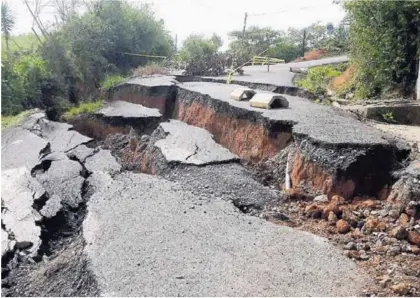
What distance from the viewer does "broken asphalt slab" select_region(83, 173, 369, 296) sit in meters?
3.42

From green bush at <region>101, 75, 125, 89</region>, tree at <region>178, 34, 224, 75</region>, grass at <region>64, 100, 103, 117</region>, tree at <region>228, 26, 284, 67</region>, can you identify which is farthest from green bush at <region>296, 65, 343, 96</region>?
tree at <region>228, 26, 284, 67</region>

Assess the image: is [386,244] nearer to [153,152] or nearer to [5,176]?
[153,152]

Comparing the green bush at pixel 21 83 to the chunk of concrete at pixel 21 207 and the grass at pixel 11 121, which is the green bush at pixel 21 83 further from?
the chunk of concrete at pixel 21 207

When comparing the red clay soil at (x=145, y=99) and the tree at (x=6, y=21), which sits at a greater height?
the tree at (x=6, y=21)

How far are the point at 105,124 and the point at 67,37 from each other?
7651mm

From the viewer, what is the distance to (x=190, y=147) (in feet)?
25.1

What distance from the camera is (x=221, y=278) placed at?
11.6 ft

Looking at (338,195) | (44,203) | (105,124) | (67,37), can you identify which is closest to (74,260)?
(44,203)

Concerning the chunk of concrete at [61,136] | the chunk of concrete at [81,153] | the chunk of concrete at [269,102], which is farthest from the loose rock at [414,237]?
the chunk of concrete at [61,136]

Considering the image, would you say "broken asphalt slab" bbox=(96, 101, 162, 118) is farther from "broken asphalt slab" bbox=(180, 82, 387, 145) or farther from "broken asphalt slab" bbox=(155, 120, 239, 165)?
"broken asphalt slab" bbox=(155, 120, 239, 165)

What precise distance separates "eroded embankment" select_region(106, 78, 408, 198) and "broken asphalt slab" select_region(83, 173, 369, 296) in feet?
5.16

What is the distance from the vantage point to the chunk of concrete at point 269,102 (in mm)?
8750

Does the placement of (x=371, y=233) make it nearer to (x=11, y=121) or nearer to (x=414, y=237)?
(x=414, y=237)

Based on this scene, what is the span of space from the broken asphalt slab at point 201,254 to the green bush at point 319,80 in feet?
26.2
